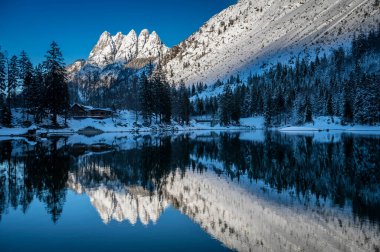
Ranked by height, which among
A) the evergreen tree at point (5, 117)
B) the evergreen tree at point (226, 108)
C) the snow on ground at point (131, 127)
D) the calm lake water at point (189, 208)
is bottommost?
the calm lake water at point (189, 208)

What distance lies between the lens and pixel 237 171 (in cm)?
2512

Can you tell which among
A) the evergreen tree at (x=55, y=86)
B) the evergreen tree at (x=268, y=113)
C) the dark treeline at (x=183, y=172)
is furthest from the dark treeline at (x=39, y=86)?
the evergreen tree at (x=268, y=113)

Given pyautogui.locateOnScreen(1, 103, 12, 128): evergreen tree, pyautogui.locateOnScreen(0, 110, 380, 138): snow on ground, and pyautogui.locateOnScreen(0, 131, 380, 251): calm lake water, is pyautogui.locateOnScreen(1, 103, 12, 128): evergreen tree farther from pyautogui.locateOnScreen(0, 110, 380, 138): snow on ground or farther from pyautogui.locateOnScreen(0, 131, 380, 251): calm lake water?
pyautogui.locateOnScreen(0, 131, 380, 251): calm lake water

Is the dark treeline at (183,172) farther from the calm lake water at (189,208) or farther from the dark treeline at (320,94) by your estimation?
the dark treeline at (320,94)

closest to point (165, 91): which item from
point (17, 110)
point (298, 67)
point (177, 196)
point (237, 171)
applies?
point (17, 110)

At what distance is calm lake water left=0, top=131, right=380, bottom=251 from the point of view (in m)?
11.2

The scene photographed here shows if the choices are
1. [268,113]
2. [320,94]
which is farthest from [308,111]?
[268,113]

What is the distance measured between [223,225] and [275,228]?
1.91 meters

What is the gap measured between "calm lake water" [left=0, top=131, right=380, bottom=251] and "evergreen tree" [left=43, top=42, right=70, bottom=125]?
2154 inches

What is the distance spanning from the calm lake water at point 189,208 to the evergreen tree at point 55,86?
54.7 m

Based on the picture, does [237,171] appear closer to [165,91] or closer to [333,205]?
[333,205]

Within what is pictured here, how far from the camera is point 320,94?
13388cm

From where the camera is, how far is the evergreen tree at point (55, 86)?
77625mm

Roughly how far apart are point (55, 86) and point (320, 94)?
322 ft
